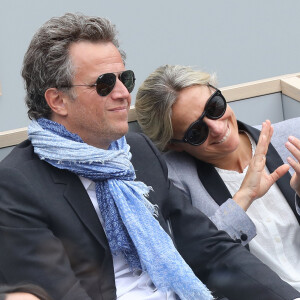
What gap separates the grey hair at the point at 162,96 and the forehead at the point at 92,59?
46cm

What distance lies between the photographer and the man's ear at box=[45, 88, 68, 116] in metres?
2.51

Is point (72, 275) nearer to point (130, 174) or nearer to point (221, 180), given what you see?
point (130, 174)

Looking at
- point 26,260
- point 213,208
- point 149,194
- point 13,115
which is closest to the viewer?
point 26,260

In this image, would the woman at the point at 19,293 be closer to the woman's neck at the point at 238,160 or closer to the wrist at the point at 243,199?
the wrist at the point at 243,199

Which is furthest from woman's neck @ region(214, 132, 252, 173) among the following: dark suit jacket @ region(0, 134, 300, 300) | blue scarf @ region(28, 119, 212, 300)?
blue scarf @ region(28, 119, 212, 300)

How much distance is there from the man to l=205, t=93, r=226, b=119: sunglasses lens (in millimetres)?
447

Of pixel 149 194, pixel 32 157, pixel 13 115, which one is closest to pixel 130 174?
pixel 149 194

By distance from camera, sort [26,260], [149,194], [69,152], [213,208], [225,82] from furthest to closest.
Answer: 1. [225,82]
2. [213,208]
3. [149,194]
4. [69,152]
5. [26,260]

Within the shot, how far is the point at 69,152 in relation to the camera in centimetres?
241

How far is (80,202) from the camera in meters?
2.40

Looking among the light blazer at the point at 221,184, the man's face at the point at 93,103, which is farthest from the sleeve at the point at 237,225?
the man's face at the point at 93,103

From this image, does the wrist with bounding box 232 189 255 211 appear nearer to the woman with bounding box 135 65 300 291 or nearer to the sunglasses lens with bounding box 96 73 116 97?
the woman with bounding box 135 65 300 291

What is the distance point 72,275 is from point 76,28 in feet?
2.38

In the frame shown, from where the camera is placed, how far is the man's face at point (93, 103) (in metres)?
2.49
